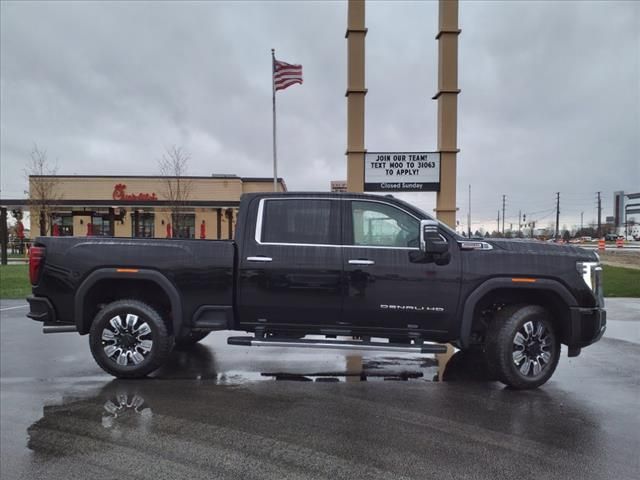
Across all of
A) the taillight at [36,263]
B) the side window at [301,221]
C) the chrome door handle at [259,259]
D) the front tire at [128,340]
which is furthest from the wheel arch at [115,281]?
the side window at [301,221]

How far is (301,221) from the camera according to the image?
5367 mm

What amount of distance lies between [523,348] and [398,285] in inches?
58.6

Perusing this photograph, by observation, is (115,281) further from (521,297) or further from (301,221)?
(521,297)

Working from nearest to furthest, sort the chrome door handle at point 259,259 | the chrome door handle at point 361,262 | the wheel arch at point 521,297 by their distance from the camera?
1. the wheel arch at point 521,297
2. the chrome door handle at point 361,262
3. the chrome door handle at point 259,259

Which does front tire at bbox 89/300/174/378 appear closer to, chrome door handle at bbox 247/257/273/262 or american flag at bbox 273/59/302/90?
chrome door handle at bbox 247/257/273/262

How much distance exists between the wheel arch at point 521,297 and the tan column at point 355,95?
292 inches

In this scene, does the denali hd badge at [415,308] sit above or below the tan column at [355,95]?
below

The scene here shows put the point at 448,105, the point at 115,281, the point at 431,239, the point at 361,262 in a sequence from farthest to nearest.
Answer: the point at 448,105
the point at 115,281
the point at 361,262
the point at 431,239

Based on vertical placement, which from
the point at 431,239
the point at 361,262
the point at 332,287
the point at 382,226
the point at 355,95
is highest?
the point at 355,95

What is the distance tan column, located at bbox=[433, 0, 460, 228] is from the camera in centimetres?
1225

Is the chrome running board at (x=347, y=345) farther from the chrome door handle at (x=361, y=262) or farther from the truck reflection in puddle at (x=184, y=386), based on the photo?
the chrome door handle at (x=361, y=262)

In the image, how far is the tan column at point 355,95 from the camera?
1223 centimetres

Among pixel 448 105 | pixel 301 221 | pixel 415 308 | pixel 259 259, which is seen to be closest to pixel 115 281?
pixel 259 259

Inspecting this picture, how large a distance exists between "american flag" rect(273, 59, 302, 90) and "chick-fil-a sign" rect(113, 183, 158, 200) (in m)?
23.4
